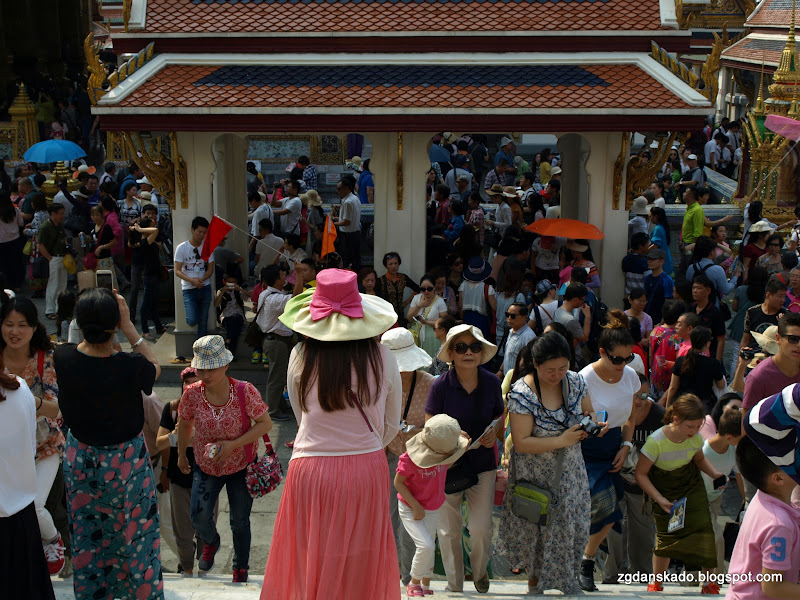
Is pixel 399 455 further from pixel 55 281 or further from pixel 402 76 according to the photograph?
pixel 55 281

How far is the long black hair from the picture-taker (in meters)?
5.77

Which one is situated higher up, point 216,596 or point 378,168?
point 378,168

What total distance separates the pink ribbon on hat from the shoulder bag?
4.83 ft

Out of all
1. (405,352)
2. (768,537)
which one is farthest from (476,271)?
(768,537)

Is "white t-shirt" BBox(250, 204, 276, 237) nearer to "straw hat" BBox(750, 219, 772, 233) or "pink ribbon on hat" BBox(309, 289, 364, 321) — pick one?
"straw hat" BBox(750, 219, 772, 233)

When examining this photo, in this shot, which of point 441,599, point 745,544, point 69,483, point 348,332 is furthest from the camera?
point 441,599

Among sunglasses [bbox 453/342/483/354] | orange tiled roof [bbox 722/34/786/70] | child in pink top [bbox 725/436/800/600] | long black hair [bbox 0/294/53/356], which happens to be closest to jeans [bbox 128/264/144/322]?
long black hair [bbox 0/294/53/356]

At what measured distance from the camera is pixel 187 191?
11.5 metres

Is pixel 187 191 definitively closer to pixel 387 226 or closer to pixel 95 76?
pixel 95 76

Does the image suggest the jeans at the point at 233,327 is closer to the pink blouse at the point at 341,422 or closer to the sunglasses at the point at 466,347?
the sunglasses at the point at 466,347

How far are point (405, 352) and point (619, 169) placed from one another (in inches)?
230

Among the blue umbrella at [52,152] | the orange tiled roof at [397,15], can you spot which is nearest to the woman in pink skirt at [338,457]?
the orange tiled roof at [397,15]

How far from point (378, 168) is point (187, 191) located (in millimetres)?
2191

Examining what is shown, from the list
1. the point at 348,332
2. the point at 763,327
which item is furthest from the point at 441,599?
the point at 763,327
